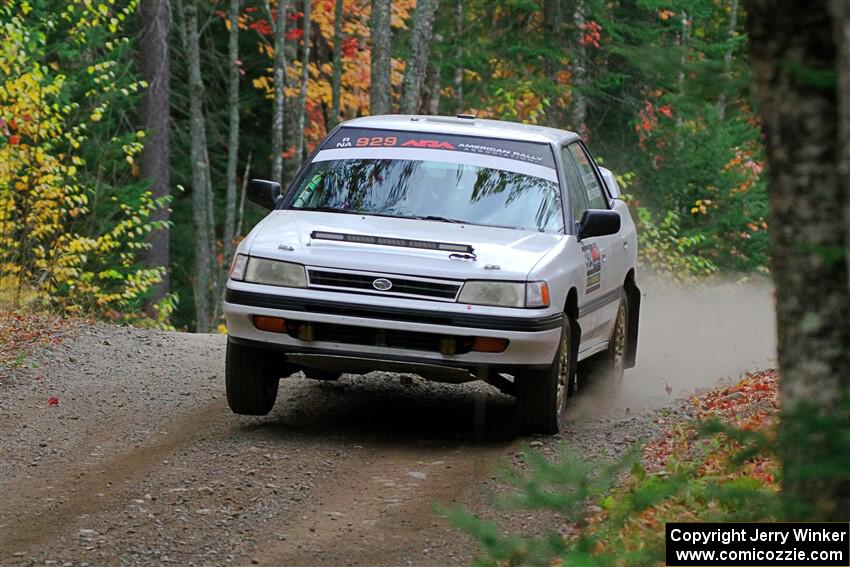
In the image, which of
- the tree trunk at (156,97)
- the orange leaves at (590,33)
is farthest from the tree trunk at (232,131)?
the orange leaves at (590,33)

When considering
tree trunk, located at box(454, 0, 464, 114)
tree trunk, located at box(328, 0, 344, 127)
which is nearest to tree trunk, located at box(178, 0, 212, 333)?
tree trunk, located at box(328, 0, 344, 127)

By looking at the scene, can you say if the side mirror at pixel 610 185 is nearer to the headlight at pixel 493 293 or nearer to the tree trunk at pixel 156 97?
the headlight at pixel 493 293

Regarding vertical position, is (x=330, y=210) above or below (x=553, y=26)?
above

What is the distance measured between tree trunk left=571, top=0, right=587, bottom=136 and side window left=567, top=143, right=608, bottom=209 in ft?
45.9

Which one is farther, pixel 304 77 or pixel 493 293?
pixel 304 77

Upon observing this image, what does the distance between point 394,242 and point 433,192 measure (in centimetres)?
109

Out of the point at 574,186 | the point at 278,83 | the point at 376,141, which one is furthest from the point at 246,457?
the point at 278,83

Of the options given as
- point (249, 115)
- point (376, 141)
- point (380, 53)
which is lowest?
point (249, 115)

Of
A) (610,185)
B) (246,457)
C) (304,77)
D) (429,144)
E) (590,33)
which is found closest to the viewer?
(246,457)

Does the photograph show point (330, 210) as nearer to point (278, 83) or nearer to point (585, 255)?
point (585, 255)

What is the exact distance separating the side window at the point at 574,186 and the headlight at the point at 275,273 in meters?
2.24

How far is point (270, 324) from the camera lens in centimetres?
855

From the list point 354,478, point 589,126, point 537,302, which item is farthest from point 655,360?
point 589,126

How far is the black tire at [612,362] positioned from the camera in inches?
449
